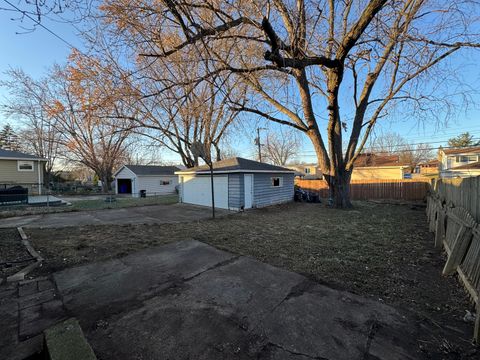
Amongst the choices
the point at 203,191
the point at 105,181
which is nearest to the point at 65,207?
the point at 203,191

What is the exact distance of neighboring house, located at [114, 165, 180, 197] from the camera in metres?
21.3

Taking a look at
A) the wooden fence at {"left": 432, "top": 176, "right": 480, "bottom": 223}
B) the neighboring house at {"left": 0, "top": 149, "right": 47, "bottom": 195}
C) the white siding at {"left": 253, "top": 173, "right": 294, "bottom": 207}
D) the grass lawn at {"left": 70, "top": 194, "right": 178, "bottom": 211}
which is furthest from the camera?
the neighboring house at {"left": 0, "top": 149, "right": 47, "bottom": 195}

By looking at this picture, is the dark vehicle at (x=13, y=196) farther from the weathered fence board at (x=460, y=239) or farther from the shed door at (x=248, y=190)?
the weathered fence board at (x=460, y=239)

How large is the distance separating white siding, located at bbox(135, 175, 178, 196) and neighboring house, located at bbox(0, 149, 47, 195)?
728 cm

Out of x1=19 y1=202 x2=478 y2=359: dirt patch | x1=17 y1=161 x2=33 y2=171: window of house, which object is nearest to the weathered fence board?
x1=19 y1=202 x2=478 y2=359: dirt patch

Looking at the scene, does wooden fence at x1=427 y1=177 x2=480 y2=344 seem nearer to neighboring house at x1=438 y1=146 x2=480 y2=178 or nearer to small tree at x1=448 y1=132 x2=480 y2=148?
Result: neighboring house at x1=438 y1=146 x2=480 y2=178

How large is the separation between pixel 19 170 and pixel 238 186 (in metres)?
17.3

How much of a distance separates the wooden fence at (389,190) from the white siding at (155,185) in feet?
50.3

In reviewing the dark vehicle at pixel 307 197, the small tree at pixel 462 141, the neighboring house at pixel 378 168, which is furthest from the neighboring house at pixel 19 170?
the small tree at pixel 462 141

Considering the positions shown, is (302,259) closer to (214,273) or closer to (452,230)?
(214,273)

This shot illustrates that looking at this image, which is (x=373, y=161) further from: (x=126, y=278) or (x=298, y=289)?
(x=126, y=278)

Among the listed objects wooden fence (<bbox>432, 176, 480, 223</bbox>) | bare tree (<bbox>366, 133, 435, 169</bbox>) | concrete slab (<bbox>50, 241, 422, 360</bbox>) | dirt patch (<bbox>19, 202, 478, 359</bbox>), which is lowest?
dirt patch (<bbox>19, 202, 478, 359</bbox>)

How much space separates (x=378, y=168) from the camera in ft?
85.7

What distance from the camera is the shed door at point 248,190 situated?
10.8 metres
